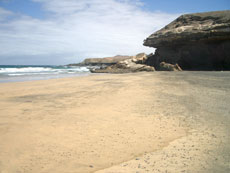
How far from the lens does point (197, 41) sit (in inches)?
748

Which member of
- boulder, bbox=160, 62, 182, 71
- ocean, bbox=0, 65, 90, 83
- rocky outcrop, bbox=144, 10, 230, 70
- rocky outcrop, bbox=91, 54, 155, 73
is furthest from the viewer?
rocky outcrop, bbox=91, 54, 155, 73

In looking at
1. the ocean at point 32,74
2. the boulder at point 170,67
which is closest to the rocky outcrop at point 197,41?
the boulder at point 170,67

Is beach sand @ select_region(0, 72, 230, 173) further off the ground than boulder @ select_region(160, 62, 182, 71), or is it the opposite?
boulder @ select_region(160, 62, 182, 71)

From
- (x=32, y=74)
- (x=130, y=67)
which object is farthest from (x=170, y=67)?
(x=32, y=74)

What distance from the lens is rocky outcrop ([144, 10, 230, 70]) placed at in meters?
17.5

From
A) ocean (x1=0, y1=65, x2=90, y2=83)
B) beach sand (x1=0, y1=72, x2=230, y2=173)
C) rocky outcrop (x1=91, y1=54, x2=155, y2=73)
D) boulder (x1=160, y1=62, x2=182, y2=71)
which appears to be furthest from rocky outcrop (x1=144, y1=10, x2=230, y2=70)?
beach sand (x1=0, y1=72, x2=230, y2=173)

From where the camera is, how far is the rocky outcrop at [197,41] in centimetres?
1748

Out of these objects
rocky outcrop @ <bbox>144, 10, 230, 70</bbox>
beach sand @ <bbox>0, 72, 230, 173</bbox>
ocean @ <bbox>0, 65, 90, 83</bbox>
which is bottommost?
beach sand @ <bbox>0, 72, 230, 173</bbox>

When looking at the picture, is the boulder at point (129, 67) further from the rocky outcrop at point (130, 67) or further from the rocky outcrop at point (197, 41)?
the rocky outcrop at point (197, 41)

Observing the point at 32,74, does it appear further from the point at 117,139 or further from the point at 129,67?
the point at 117,139

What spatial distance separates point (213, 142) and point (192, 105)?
1.93m

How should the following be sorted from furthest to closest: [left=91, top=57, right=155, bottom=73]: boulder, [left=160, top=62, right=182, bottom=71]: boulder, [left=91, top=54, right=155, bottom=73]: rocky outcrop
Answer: [left=91, top=54, right=155, bottom=73]: rocky outcrop
[left=91, top=57, right=155, bottom=73]: boulder
[left=160, top=62, right=182, bottom=71]: boulder

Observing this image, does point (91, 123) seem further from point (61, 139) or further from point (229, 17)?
point (229, 17)

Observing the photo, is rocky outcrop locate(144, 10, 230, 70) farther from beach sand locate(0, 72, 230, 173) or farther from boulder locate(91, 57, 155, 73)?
beach sand locate(0, 72, 230, 173)
